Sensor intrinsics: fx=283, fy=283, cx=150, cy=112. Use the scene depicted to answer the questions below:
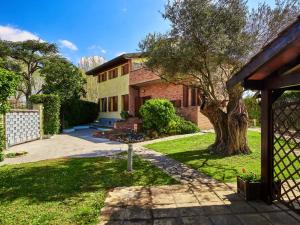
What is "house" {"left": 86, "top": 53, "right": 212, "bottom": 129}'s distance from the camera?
20031 mm

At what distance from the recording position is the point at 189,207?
5551 mm

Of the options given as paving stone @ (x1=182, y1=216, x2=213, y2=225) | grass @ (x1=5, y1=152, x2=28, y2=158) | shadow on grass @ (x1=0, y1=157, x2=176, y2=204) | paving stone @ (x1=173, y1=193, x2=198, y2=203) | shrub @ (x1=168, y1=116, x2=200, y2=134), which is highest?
shrub @ (x1=168, y1=116, x2=200, y2=134)

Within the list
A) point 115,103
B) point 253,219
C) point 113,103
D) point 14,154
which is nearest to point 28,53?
point 113,103

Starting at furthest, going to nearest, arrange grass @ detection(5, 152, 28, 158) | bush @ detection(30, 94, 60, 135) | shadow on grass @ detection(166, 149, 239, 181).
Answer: bush @ detection(30, 94, 60, 135) < grass @ detection(5, 152, 28, 158) < shadow on grass @ detection(166, 149, 239, 181)

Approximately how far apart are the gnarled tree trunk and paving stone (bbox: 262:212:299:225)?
238 inches

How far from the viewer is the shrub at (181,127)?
58.6 ft

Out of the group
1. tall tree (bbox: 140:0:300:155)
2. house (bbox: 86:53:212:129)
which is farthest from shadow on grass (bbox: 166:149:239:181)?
house (bbox: 86:53:212:129)

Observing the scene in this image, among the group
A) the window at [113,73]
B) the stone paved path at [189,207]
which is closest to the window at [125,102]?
the window at [113,73]

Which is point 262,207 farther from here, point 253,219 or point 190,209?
point 190,209

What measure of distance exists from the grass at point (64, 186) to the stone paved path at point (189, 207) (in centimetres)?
46

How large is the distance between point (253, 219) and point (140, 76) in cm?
1930

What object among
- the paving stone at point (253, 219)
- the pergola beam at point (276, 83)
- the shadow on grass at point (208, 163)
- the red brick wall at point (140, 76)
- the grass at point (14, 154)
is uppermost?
the red brick wall at point (140, 76)

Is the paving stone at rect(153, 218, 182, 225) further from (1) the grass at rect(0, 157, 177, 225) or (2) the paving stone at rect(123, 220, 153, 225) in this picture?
(1) the grass at rect(0, 157, 177, 225)

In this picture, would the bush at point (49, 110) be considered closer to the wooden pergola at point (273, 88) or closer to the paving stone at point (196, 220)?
the wooden pergola at point (273, 88)
